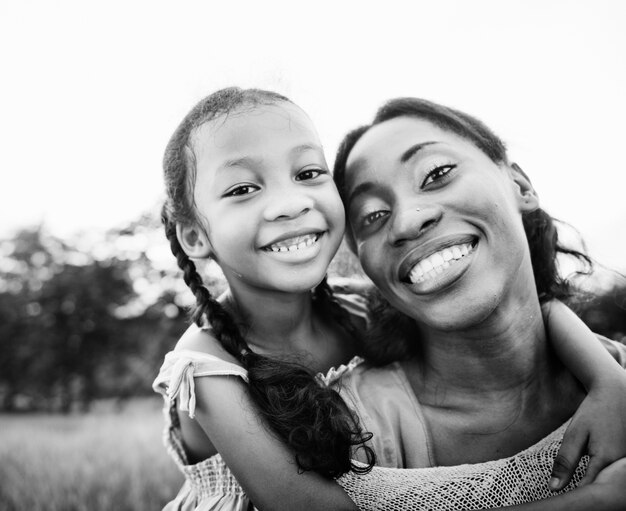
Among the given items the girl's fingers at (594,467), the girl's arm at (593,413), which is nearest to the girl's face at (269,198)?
the girl's arm at (593,413)

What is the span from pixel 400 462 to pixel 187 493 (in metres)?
1.24

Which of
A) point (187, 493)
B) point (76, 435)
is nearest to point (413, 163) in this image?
point (187, 493)

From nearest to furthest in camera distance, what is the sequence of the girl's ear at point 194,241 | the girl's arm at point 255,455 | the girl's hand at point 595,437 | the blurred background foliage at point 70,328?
the girl's hand at point 595,437
the girl's arm at point 255,455
the girl's ear at point 194,241
the blurred background foliage at point 70,328

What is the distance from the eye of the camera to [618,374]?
2088 mm

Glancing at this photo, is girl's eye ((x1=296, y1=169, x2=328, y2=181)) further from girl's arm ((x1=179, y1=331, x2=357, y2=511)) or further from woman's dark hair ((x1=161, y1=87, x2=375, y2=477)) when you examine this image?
girl's arm ((x1=179, y1=331, x2=357, y2=511))

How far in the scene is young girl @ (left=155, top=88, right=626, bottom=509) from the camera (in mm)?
2076

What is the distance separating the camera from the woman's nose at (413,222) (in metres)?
2.13

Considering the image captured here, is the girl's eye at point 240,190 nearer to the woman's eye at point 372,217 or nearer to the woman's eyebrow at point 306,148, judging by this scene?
the woman's eyebrow at point 306,148

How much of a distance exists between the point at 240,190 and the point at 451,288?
2.91ft

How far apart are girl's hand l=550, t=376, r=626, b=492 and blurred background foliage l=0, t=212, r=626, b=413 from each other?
1181 cm

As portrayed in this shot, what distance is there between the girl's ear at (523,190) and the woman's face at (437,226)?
0.06 m

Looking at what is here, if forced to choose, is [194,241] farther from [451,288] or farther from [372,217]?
[451,288]

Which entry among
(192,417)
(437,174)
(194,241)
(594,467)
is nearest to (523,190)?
(437,174)

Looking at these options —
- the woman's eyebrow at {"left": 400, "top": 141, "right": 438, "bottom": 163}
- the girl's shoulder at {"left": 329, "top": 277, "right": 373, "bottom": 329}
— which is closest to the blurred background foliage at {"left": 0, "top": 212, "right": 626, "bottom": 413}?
the girl's shoulder at {"left": 329, "top": 277, "right": 373, "bottom": 329}
